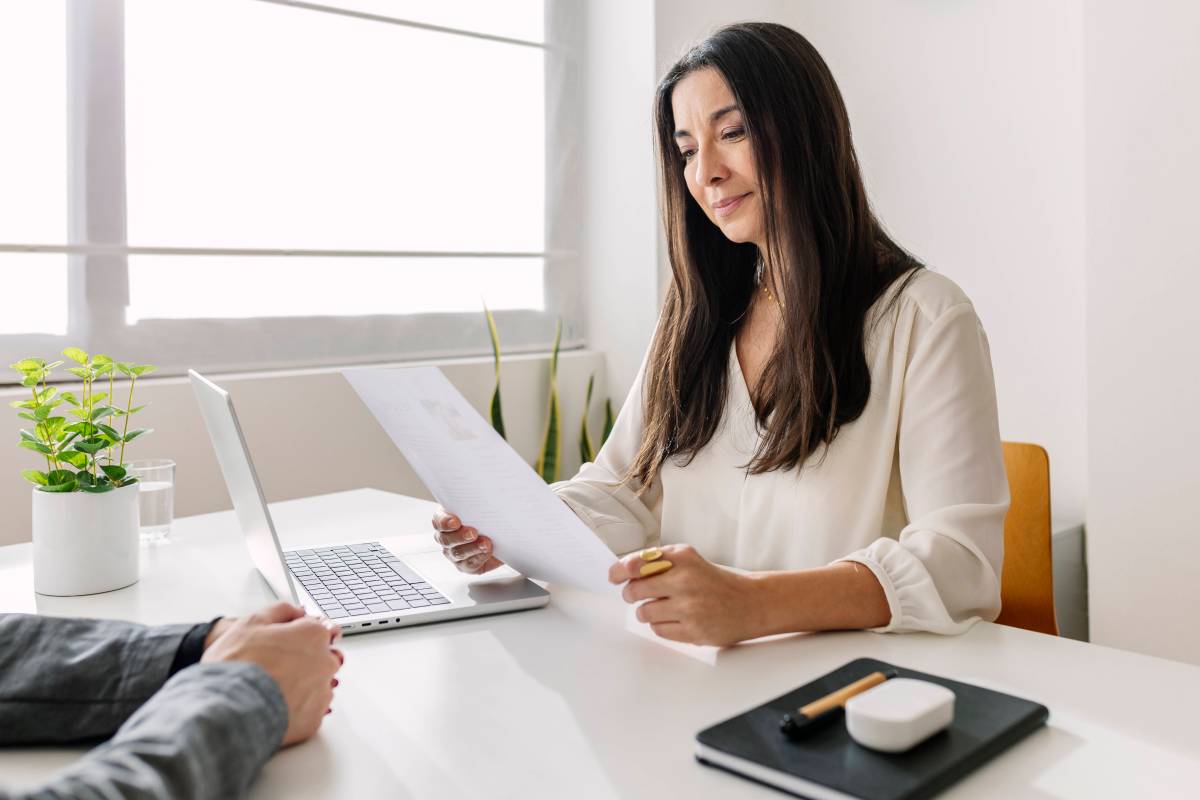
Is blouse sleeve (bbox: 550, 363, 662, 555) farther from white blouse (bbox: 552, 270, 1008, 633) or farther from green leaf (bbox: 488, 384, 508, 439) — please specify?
green leaf (bbox: 488, 384, 508, 439)

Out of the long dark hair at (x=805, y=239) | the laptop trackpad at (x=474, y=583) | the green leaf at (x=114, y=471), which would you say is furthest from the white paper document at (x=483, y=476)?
the long dark hair at (x=805, y=239)

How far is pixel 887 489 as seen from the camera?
140cm

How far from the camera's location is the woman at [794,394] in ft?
3.73

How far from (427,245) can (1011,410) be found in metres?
1.66

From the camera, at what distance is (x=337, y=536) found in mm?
1544

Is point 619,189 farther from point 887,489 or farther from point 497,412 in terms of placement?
point 887,489

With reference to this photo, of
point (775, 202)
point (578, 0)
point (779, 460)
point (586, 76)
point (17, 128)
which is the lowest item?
A: point (779, 460)

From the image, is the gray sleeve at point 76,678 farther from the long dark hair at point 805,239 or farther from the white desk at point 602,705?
the long dark hair at point 805,239

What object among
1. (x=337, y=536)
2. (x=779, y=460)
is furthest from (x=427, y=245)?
(x=779, y=460)

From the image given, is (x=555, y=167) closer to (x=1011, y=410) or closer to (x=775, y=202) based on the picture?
(x=1011, y=410)

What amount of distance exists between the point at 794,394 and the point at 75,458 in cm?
95

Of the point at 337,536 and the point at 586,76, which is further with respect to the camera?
the point at 586,76

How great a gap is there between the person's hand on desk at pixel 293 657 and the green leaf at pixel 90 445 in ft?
1.58

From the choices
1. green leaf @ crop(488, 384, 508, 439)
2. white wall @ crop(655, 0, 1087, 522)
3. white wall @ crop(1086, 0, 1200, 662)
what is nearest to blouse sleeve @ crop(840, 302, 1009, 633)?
white wall @ crop(1086, 0, 1200, 662)
